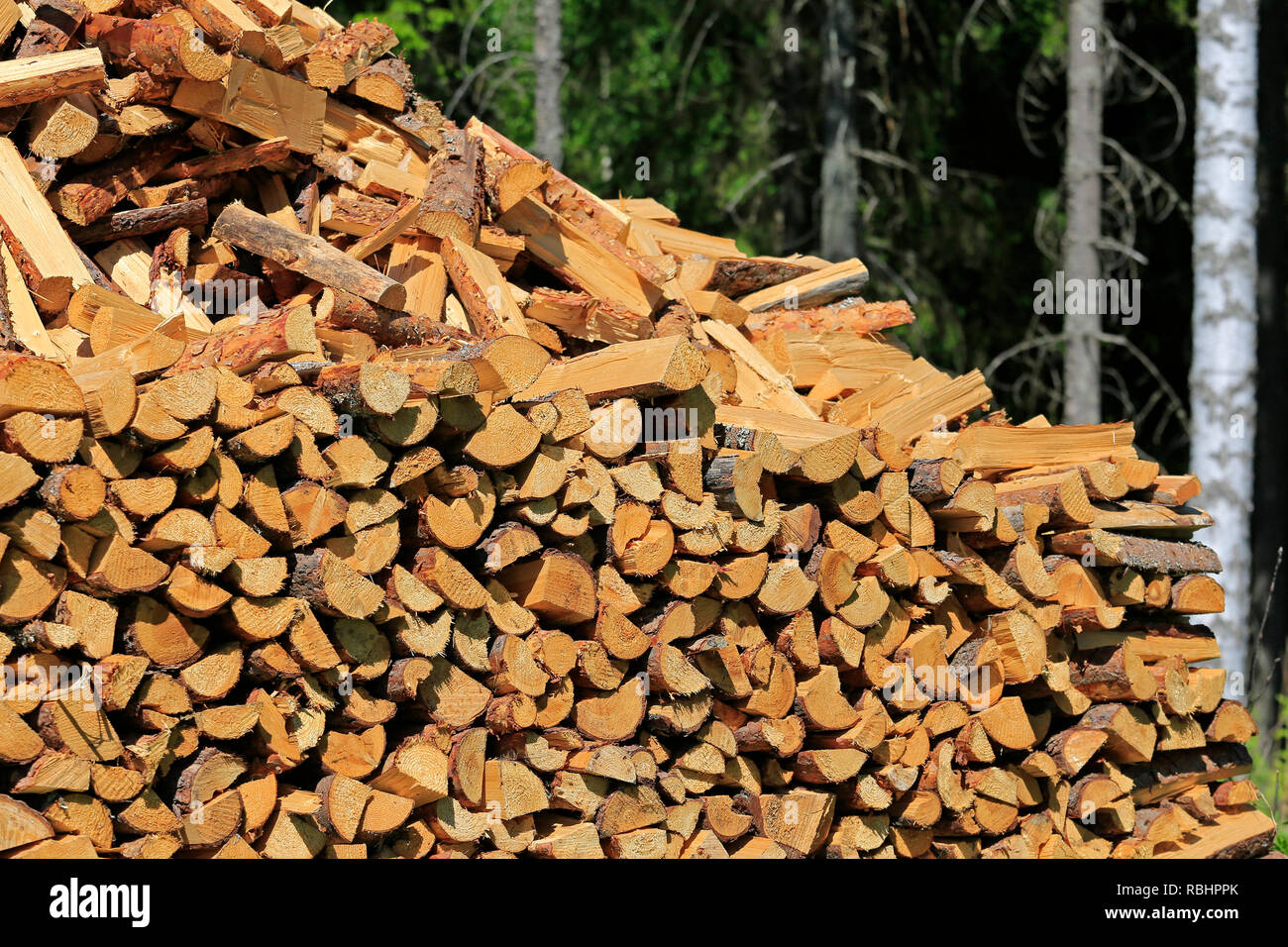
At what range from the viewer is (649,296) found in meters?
5.33

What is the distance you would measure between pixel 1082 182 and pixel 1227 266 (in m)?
2.18

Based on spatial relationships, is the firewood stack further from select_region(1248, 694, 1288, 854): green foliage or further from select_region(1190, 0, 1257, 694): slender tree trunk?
select_region(1190, 0, 1257, 694): slender tree trunk

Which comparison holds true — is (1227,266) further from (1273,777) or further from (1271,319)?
(1271,319)

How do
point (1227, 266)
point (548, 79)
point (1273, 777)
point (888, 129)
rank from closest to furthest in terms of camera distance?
point (1227, 266) → point (1273, 777) → point (548, 79) → point (888, 129)

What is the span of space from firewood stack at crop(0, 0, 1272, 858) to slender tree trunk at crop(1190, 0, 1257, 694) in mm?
2267

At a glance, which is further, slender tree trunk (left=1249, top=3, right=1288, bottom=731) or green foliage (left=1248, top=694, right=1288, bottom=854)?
slender tree trunk (left=1249, top=3, right=1288, bottom=731)

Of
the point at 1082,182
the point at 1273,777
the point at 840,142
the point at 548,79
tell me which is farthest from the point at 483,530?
the point at 840,142

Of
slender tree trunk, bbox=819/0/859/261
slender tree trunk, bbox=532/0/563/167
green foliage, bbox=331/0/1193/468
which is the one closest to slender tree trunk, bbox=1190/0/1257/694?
slender tree trunk, bbox=819/0/859/261

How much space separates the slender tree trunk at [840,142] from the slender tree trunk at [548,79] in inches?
103

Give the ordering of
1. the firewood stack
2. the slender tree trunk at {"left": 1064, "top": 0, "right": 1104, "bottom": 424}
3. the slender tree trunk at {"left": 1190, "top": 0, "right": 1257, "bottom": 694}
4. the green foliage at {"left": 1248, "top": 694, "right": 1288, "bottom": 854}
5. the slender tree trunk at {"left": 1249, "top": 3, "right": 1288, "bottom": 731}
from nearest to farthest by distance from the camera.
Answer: the firewood stack → the green foliage at {"left": 1248, "top": 694, "right": 1288, "bottom": 854} → the slender tree trunk at {"left": 1190, "top": 0, "right": 1257, "bottom": 694} → the slender tree trunk at {"left": 1064, "top": 0, "right": 1104, "bottom": 424} → the slender tree trunk at {"left": 1249, "top": 3, "right": 1288, "bottom": 731}

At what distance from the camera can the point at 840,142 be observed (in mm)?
11117

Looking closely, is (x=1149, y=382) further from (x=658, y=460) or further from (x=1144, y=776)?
(x=658, y=460)

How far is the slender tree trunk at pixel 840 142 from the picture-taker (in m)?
11.0

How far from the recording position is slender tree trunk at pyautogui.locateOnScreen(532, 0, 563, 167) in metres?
9.36
